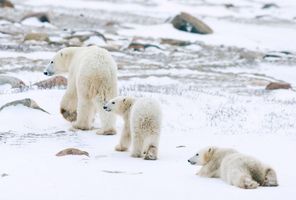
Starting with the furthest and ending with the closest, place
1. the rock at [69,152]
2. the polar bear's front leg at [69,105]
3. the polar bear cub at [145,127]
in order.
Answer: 1. the polar bear's front leg at [69,105]
2. the polar bear cub at [145,127]
3. the rock at [69,152]

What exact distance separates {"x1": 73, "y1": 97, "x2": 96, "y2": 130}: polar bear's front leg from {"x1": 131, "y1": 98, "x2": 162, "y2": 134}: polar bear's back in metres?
1.99

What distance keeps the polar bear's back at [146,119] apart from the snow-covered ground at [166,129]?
0.45m

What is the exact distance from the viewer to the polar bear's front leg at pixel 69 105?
10992 millimetres

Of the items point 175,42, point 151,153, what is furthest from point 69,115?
point 175,42

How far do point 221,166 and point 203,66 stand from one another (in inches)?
757

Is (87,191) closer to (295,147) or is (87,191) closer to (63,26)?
(295,147)

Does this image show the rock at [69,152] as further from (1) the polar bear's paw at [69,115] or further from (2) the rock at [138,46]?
(2) the rock at [138,46]

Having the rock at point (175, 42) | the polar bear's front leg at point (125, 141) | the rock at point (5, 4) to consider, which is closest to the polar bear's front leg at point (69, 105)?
the polar bear's front leg at point (125, 141)

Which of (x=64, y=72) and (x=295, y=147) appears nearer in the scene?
(x=295, y=147)

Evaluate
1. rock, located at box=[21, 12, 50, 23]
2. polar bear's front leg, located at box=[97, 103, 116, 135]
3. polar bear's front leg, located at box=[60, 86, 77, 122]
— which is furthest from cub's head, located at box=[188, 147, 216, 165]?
rock, located at box=[21, 12, 50, 23]

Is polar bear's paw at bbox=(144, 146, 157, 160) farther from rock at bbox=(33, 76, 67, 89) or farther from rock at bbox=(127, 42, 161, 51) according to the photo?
rock at bbox=(127, 42, 161, 51)

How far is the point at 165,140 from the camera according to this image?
32.8 feet

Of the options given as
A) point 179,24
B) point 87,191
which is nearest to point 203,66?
point 179,24

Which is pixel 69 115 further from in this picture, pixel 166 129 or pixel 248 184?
pixel 248 184
